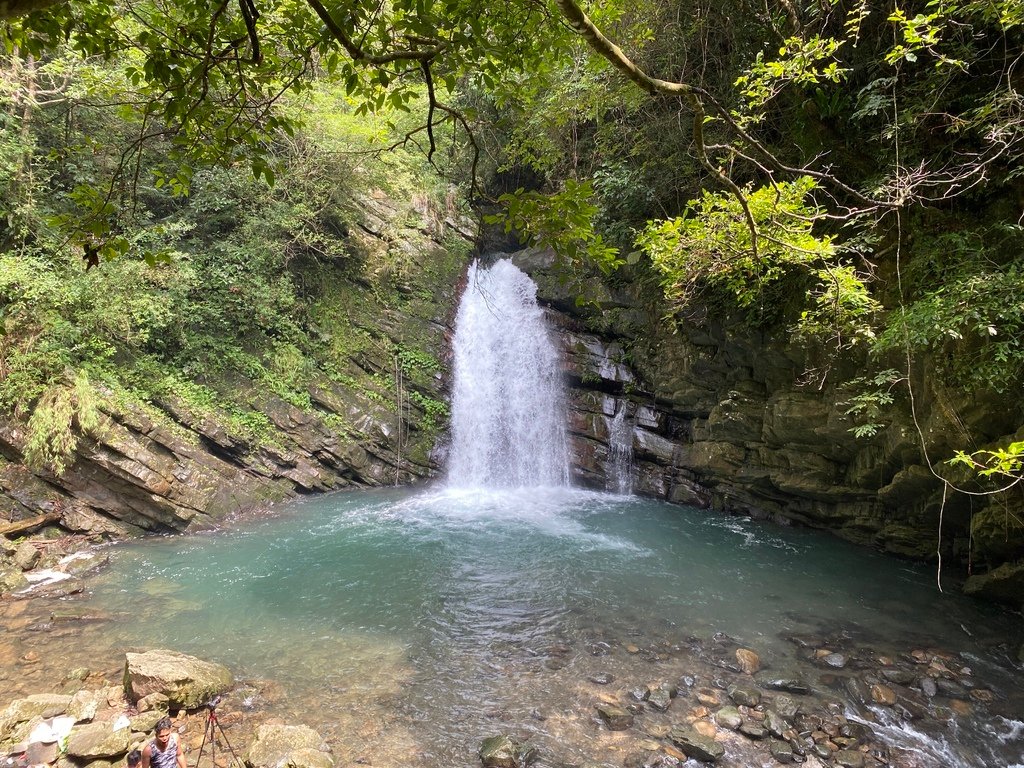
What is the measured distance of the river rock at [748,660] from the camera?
5719 mm

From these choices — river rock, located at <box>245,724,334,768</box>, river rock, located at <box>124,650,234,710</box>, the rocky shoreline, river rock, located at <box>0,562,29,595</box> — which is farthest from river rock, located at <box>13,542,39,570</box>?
river rock, located at <box>245,724,334,768</box>

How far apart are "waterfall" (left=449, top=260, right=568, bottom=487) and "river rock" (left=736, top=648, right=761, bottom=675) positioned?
272 inches

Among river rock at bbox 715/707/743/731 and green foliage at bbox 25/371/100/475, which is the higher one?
green foliage at bbox 25/371/100/475

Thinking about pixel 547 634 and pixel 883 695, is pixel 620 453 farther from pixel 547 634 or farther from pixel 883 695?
pixel 883 695

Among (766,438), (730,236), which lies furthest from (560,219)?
(766,438)

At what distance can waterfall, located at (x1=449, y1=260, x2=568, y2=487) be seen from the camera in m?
13.0

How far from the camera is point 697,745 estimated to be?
463 cm

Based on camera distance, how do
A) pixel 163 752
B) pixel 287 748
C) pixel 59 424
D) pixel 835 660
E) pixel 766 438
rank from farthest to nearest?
pixel 766 438 < pixel 59 424 < pixel 835 660 < pixel 287 748 < pixel 163 752

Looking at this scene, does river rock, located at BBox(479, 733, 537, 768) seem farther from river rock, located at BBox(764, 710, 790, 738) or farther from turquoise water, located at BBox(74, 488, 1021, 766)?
river rock, located at BBox(764, 710, 790, 738)

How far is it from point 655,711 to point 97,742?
4958 mm

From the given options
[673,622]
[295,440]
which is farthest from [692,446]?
[295,440]

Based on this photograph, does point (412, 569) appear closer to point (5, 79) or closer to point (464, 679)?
point (464, 679)

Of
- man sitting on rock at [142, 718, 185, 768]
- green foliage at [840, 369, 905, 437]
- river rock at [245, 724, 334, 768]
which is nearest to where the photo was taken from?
man sitting on rock at [142, 718, 185, 768]

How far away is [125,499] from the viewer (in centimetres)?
936
